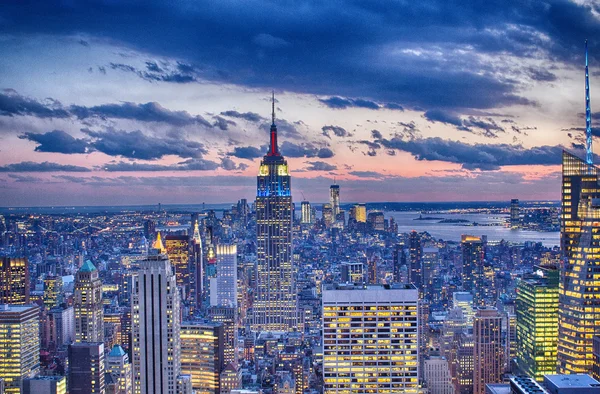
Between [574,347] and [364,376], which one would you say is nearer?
[364,376]

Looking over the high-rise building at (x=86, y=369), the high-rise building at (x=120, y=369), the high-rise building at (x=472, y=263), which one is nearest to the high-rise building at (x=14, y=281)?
the high-rise building at (x=86, y=369)

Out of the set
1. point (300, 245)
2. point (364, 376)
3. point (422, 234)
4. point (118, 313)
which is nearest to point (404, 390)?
point (364, 376)

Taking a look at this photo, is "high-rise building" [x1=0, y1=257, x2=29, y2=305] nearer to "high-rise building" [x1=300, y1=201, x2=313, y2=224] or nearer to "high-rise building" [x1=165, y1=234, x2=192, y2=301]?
"high-rise building" [x1=165, y1=234, x2=192, y2=301]

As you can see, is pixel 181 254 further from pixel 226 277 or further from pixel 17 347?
pixel 17 347

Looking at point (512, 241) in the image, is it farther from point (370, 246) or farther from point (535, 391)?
point (535, 391)

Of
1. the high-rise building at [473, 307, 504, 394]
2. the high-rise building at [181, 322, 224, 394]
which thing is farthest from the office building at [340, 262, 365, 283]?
the high-rise building at [181, 322, 224, 394]

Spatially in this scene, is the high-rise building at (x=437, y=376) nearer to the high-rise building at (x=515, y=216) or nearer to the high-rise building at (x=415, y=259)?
the high-rise building at (x=515, y=216)

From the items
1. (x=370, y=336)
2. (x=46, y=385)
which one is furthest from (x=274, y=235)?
(x=370, y=336)
